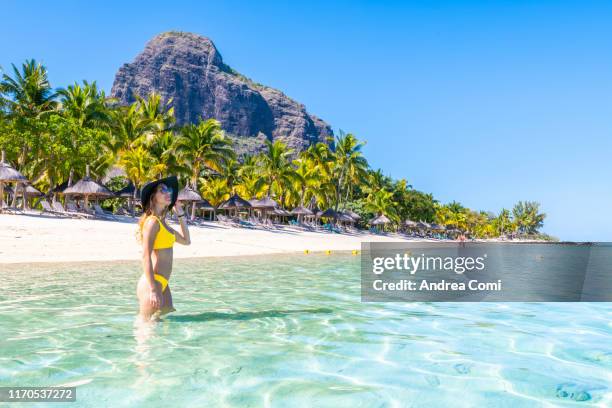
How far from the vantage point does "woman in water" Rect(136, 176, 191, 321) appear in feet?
14.4

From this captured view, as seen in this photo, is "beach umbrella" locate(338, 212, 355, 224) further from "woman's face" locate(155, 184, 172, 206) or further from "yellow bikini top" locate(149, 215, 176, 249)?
"woman's face" locate(155, 184, 172, 206)

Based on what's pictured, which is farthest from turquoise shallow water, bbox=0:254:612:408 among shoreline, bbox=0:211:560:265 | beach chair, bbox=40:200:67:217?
beach chair, bbox=40:200:67:217

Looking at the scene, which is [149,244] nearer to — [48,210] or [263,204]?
[48,210]

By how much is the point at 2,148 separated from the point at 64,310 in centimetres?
2560

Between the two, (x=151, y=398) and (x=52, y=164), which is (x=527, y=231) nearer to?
(x=52, y=164)

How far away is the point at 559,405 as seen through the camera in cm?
315

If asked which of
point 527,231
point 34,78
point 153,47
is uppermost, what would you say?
point 153,47

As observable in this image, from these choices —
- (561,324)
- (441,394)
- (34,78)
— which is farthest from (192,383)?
(34,78)

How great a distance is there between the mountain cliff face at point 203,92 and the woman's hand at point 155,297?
14096 cm

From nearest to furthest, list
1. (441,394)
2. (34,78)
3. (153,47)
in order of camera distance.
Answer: (441,394) < (34,78) < (153,47)

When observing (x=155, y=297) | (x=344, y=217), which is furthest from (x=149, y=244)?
(x=344, y=217)

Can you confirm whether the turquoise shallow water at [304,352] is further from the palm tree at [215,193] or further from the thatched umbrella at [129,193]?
the palm tree at [215,193]

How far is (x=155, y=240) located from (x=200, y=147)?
3470cm

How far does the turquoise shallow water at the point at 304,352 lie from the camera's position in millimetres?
3254
